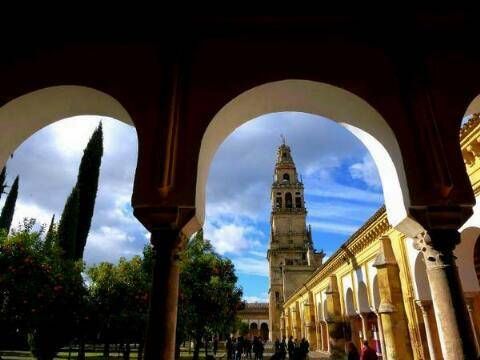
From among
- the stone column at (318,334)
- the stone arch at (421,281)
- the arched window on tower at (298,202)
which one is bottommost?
the stone column at (318,334)

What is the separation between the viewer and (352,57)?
4555mm

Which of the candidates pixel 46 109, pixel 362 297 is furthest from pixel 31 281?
pixel 362 297

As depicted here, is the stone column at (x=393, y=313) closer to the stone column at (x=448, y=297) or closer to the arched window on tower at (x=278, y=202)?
the stone column at (x=448, y=297)

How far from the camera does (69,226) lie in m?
20.9

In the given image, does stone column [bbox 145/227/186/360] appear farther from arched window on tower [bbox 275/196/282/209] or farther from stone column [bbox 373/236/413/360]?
arched window on tower [bbox 275/196/282/209]

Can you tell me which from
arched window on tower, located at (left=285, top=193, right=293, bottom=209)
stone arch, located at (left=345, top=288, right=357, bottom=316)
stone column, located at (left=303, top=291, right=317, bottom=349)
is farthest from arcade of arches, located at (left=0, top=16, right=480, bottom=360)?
arched window on tower, located at (left=285, top=193, right=293, bottom=209)

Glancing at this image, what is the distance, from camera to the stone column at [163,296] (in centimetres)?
341

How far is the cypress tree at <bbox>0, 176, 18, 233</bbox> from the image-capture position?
31.8 m

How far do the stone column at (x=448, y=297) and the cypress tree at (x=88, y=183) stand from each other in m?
22.7

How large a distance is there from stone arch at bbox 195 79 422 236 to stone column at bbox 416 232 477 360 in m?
0.30

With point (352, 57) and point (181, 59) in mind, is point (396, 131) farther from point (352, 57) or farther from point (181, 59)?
point (181, 59)

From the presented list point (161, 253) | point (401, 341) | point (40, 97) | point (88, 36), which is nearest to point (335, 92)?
point (161, 253)

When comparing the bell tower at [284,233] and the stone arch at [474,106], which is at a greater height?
the bell tower at [284,233]

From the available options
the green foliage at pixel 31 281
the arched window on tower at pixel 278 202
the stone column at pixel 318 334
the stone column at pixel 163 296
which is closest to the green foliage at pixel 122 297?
the green foliage at pixel 31 281
